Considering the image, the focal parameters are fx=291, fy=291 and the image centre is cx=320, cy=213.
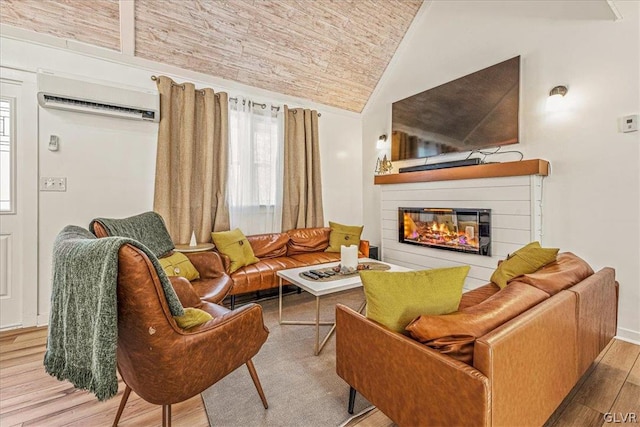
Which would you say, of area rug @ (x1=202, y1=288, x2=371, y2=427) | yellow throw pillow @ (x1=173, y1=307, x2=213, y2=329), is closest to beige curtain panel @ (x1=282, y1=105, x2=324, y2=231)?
area rug @ (x1=202, y1=288, x2=371, y2=427)

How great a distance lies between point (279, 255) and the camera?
3.62m

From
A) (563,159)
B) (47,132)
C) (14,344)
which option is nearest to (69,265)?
(14,344)

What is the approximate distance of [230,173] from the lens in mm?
3535

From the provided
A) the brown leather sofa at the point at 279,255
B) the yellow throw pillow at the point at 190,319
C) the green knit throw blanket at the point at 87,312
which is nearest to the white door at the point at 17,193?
the brown leather sofa at the point at 279,255

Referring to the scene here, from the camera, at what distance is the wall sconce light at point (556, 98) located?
100 inches

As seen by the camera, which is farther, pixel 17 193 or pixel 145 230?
pixel 17 193

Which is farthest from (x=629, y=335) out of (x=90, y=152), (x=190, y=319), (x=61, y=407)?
(x=90, y=152)

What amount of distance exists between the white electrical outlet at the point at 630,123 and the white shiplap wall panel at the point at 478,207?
2.10 feet

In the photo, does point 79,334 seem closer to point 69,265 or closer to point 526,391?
point 69,265

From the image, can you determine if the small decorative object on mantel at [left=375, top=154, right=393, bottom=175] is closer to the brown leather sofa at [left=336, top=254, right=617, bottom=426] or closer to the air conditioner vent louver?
the brown leather sofa at [left=336, top=254, right=617, bottom=426]

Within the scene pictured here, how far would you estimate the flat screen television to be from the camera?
9.59 ft

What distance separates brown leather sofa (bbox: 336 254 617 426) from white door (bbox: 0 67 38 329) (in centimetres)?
292

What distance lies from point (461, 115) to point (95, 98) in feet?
12.3

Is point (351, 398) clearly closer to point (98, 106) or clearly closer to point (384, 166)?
point (384, 166)
